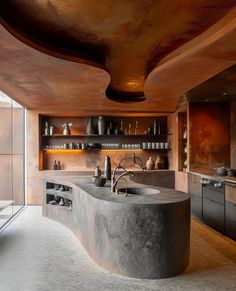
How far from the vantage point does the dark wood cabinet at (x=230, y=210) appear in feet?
13.8

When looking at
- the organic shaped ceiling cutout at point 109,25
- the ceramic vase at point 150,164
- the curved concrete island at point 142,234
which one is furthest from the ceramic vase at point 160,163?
the curved concrete island at point 142,234

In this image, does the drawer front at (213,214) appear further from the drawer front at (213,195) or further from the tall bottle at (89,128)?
the tall bottle at (89,128)

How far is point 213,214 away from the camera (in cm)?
492

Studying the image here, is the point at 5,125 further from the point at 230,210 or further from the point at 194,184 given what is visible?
the point at 230,210

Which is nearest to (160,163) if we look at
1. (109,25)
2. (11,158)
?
(11,158)

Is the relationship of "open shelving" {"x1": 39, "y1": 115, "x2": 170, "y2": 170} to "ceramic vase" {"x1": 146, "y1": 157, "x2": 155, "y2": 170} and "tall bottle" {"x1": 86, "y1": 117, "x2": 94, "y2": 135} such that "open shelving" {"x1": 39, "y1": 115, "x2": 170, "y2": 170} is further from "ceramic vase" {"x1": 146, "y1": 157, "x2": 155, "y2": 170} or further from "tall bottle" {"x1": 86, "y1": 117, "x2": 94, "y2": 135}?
"ceramic vase" {"x1": 146, "y1": 157, "x2": 155, "y2": 170}

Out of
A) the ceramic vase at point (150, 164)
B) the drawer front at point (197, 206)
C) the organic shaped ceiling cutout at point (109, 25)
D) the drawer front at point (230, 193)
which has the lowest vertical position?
the drawer front at point (197, 206)

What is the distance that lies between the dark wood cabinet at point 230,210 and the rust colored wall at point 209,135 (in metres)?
1.76

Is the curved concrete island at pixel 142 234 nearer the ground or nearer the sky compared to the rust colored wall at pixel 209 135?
nearer the ground

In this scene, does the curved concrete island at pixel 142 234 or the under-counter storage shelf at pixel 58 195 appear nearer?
the curved concrete island at pixel 142 234

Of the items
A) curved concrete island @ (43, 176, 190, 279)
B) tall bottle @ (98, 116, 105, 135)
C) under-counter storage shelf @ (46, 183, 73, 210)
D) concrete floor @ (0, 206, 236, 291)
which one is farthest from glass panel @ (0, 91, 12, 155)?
curved concrete island @ (43, 176, 190, 279)

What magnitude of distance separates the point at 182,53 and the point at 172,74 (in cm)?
73

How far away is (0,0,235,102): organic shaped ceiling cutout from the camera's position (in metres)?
2.46

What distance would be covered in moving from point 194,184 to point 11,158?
146 inches
